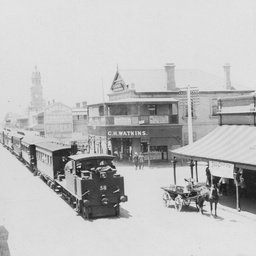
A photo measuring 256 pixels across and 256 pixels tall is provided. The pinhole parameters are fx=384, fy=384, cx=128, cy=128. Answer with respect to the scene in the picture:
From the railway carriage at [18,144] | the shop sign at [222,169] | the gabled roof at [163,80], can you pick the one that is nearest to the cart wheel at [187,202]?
the shop sign at [222,169]

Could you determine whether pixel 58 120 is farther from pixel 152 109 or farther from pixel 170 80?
pixel 152 109

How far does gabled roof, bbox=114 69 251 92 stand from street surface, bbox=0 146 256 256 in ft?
58.0

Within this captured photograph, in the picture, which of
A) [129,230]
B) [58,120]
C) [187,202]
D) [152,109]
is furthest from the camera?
[58,120]

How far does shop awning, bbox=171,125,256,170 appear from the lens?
47.7 ft

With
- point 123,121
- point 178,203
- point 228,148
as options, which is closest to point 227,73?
point 123,121

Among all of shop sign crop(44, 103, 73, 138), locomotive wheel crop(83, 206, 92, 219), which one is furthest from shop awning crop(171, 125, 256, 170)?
shop sign crop(44, 103, 73, 138)

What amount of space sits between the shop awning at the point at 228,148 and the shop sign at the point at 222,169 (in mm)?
360

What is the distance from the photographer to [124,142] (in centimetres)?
3544

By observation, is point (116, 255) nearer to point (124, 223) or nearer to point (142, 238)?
point (142, 238)

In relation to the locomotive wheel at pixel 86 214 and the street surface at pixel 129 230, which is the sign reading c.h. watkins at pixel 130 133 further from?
the locomotive wheel at pixel 86 214

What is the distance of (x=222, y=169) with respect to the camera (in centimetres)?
1602

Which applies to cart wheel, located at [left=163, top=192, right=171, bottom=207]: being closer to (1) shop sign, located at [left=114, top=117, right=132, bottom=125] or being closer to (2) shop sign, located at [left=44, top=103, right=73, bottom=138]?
(1) shop sign, located at [left=114, top=117, right=132, bottom=125]

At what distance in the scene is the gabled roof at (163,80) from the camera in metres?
35.7

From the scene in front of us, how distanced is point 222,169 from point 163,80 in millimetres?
22040
